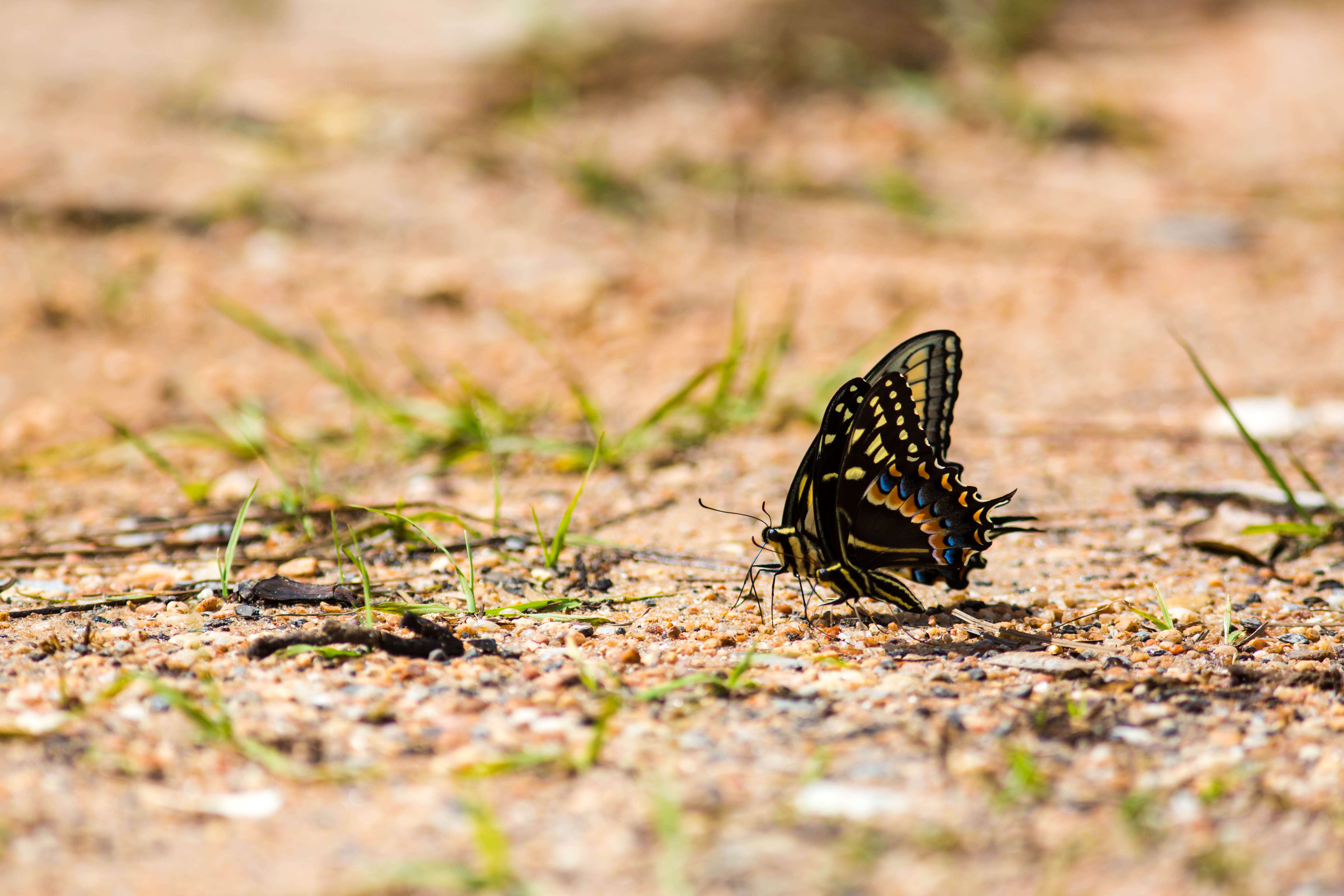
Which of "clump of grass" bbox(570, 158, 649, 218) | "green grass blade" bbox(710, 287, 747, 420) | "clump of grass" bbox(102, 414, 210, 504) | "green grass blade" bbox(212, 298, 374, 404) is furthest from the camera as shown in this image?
"clump of grass" bbox(570, 158, 649, 218)

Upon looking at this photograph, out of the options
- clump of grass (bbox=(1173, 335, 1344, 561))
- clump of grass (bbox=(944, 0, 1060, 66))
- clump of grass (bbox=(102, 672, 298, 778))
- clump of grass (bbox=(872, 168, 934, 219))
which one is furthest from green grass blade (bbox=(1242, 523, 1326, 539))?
clump of grass (bbox=(944, 0, 1060, 66))

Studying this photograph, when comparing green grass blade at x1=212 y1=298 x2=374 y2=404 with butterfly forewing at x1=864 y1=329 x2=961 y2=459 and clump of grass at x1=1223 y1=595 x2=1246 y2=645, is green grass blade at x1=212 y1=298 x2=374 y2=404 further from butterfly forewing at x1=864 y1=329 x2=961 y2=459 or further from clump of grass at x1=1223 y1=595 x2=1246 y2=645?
clump of grass at x1=1223 y1=595 x2=1246 y2=645

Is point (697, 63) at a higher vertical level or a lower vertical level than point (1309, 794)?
higher

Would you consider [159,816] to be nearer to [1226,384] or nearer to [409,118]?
[1226,384]

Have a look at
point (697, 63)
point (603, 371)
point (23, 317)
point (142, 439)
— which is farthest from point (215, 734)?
point (697, 63)

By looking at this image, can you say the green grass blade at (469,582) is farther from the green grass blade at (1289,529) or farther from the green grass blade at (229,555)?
the green grass blade at (1289,529)

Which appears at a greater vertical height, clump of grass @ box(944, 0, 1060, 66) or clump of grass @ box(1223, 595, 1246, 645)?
clump of grass @ box(944, 0, 1060, 66)

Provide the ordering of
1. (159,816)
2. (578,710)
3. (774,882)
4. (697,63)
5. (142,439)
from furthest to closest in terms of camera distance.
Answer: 1. (697,63)
2. (142,439)
3. (578,710)
4. (159,816)
5. (774,882)
